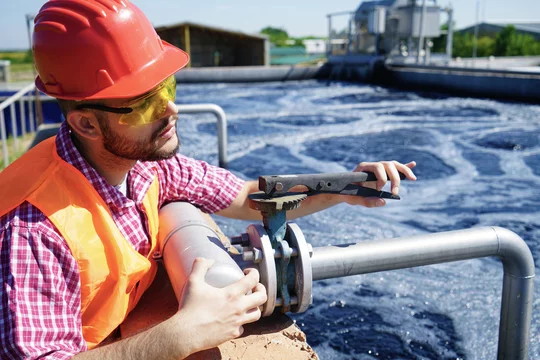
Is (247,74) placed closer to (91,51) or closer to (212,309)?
(91,51)

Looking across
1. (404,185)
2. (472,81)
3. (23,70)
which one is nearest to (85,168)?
(404,185)

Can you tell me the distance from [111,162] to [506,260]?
1110 mm

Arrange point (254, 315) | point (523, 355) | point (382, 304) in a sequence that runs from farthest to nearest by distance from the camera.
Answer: point (382, 304) < point (523, 355) < point (254, 315)

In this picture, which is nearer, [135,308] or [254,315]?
[254,315]

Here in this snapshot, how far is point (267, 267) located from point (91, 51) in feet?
2.10

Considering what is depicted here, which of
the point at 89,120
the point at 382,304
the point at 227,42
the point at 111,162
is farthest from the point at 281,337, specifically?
the point at 227,42

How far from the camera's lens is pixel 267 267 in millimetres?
1167

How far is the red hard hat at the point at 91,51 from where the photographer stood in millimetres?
1178

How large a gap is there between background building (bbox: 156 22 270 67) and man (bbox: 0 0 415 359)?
61.7ft

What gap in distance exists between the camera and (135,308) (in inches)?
57.7

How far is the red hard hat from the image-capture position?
3.86 ft

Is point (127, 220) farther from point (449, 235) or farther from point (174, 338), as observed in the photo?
point (449, 235)

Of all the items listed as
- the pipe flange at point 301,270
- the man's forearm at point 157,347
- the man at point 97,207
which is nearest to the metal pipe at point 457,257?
the pipe flange at point 301,270

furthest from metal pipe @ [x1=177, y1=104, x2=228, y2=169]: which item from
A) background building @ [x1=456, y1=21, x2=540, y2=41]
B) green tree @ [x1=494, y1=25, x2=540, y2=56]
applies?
background building @ [x1=456, y1=21, x2=540, y2=41]
